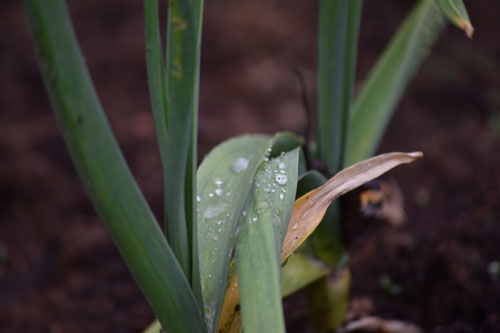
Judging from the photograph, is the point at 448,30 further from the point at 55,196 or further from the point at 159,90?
the point at 159,90

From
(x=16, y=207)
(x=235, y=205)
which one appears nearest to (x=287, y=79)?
(x=16, y=207)

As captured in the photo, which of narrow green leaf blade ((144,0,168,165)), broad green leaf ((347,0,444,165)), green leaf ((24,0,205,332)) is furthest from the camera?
broad green leaf ((347,0,444,165))

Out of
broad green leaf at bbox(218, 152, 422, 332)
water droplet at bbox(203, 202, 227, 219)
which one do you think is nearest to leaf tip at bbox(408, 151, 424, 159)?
broad green leaf at bbox(218, 152, 422, 332)

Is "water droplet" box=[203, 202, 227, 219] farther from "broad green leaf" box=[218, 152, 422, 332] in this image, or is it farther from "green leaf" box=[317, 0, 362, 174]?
"green leaf" box=[317, 0, 362, 174]

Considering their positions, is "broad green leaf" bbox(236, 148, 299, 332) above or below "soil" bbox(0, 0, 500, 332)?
above

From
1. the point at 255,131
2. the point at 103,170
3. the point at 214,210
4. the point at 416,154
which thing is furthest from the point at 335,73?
the point at 255,131

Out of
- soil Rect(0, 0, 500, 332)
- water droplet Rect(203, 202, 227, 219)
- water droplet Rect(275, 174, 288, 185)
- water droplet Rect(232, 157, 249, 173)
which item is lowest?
soil Rect(0, 0, 500, 332)

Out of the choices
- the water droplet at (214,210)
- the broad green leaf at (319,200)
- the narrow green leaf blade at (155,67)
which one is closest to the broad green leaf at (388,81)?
the broad green leaf at (319,200)
